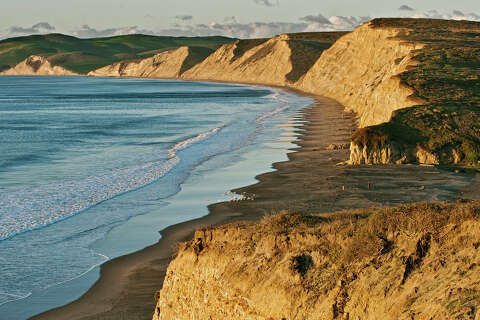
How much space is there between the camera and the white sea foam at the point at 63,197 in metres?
20.9

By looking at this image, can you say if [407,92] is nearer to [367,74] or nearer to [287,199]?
[287,199]

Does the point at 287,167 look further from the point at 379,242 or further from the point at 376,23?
the point at 376,23

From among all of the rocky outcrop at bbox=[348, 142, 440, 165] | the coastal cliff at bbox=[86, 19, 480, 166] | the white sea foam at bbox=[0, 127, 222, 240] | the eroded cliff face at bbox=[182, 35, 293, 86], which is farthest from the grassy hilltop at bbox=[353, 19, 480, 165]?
the eroded cliff face at bbox=[182, 35, 293, 86]

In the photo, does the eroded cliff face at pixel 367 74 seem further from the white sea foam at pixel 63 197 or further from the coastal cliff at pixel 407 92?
the white sea foam at pixel 63 197

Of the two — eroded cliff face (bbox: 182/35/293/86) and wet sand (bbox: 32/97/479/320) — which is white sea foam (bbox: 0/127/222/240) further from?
eroded cliff face (bbox: 182/35/293/86)

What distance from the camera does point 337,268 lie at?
9117 millimetres

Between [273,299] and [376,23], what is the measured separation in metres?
102

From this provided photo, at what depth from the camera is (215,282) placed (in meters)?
10.1

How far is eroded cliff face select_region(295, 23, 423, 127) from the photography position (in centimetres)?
4062

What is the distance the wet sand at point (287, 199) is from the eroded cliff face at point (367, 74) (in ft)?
23.4

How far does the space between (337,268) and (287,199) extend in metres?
13.5

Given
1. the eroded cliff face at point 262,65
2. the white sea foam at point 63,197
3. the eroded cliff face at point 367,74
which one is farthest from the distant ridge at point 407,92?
the eroded cliff face at point 262,65

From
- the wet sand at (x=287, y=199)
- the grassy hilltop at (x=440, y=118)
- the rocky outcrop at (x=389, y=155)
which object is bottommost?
the wet sand at (x=287, y=199)

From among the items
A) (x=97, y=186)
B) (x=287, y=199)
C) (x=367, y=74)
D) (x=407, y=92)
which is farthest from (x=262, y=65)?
(x=287, y=199)
